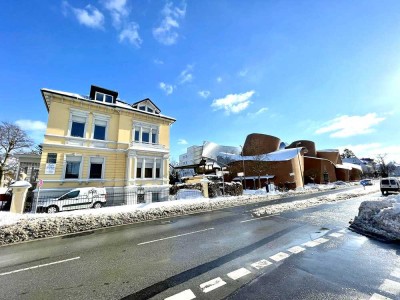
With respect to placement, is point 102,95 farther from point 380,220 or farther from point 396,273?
point 396,273

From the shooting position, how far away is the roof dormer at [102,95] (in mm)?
20672

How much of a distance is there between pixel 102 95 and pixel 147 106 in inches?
193

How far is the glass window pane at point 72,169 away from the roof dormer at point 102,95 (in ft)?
22.6

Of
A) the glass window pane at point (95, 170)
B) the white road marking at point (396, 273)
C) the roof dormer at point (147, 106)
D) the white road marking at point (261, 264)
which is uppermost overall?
the roof dormer at point (147, 106)

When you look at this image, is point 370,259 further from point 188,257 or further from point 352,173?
point 352,173

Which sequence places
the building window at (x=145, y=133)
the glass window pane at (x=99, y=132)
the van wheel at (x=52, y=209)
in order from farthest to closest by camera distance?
the building window at (x=145, y=133) < the glass window pane at (x=99, y=132) < the van wheel at (x=52, y=209)

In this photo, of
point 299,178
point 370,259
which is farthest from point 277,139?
point 370,259

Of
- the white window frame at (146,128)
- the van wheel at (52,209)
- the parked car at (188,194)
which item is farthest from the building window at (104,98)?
the parked car at (188,194)

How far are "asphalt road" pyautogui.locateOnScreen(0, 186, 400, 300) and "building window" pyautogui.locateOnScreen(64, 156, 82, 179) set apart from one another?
11.3m

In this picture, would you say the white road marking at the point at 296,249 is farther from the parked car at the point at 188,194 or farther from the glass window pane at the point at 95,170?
the glass window pane at the point at 95,170

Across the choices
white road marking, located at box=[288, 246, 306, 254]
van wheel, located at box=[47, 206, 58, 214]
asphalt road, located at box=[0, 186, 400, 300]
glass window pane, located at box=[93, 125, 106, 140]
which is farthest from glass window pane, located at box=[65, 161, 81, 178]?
white road marking, located at box=[288, 246, 306, 254]

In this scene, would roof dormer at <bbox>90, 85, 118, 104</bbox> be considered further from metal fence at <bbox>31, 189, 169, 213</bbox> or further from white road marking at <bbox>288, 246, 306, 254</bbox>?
white road marking at <bbox>288, 246, 306, 254</bbox>

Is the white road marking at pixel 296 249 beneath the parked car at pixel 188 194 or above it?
beneath

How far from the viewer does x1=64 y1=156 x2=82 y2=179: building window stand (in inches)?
719
